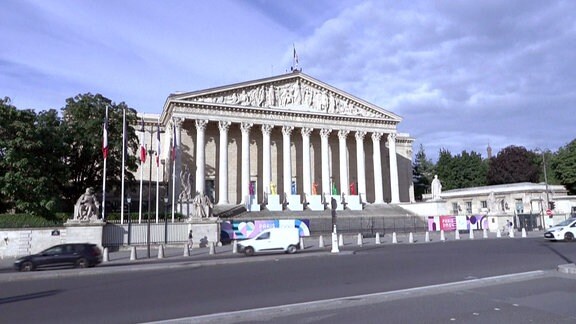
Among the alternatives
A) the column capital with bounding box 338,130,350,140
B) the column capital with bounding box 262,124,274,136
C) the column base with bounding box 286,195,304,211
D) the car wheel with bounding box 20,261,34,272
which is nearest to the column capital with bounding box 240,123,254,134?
the column capital with bounding box 262,124,274,136

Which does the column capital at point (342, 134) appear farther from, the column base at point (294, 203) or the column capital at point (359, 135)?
the column base at point (294, 203)

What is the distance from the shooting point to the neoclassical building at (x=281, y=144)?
50.3 meters

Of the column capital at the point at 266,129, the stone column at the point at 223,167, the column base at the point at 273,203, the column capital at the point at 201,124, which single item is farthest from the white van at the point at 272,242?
the column capital at the point at 266,129

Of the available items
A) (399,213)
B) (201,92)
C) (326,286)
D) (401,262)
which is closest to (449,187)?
(399,213)

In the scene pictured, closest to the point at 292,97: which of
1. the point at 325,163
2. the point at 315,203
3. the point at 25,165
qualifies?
the point at 325,163

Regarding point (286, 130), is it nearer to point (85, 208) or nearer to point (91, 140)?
point (91, 140)

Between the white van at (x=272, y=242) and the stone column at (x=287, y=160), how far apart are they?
24.0 metres

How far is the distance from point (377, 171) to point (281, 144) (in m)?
13.0

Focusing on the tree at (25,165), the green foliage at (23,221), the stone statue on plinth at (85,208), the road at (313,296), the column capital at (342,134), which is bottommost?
the road at (313,296)

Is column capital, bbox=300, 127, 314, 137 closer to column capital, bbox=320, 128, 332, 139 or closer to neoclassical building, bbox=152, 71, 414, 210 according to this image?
neoclassical building, bbox=152, 71, 414, 210

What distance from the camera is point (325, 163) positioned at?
5641 cm

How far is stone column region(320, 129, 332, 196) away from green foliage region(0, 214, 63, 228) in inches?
1238

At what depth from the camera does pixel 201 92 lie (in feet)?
165

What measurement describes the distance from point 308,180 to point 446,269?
129 ft
